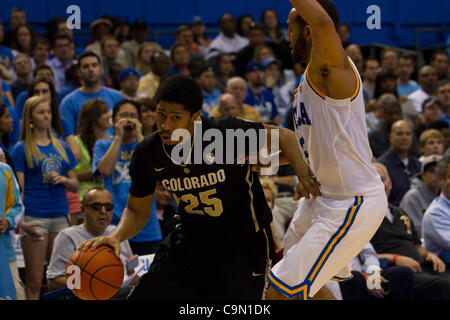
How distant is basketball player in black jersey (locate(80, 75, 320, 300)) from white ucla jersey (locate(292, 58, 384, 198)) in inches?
4.9

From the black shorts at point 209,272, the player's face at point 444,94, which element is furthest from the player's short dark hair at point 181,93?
the player's face at point 444,94

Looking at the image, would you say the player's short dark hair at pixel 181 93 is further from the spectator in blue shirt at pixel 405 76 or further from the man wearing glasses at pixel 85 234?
the spectator in blue shirt at pixel 405 76

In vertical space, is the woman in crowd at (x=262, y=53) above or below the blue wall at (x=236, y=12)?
below

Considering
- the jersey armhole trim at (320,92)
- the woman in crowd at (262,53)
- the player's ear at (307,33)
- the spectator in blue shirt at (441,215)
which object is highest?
the woman in crowd at (262,53)

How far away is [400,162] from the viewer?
24.2 ft

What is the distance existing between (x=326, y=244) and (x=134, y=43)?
7258 mm

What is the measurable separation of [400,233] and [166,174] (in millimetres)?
3168

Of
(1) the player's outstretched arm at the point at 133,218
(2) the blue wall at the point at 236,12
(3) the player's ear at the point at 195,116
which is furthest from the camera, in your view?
(2) the blue wall at the point at 236,12

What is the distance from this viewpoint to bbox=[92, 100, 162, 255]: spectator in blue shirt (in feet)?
18.9

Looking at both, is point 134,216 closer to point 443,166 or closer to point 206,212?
point 206,212

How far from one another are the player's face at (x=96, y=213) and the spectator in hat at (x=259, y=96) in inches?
152

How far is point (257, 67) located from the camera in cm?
902

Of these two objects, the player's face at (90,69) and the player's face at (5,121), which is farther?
the player's face at (90,69)

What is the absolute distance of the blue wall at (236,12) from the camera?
11.8m
